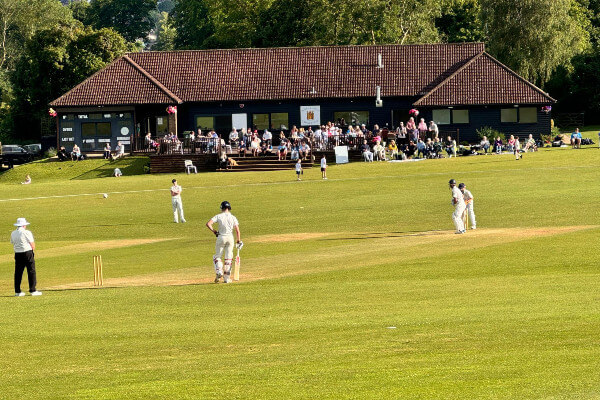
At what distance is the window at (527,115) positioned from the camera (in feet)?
230

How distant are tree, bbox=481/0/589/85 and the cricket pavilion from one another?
10338 millimetres

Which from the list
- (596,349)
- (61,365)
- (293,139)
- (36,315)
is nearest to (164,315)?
(36,315)

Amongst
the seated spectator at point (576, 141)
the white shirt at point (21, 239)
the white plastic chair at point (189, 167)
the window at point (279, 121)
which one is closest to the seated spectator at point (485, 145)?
the seated spectator at point (576, 141)

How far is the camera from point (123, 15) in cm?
14662

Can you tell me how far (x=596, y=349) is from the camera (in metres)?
14.5

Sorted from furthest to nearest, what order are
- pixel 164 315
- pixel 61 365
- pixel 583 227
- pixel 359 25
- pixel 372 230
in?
pixel 359 25
pixel 372 230
pixel 583 227
pixel 164 315
pixel 61 365

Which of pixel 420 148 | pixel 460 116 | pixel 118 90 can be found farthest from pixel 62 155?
pixel 460 116

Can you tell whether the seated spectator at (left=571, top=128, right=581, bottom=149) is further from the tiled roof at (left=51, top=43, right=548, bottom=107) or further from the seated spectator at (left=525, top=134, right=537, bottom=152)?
the tiled roof at (left=51, top=43, right=548, bottom=107)

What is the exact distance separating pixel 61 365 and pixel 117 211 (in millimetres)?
33234

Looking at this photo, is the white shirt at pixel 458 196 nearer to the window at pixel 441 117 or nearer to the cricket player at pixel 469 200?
the cricket player at pixel 469 200

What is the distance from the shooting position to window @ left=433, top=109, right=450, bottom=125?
7069 centimetres

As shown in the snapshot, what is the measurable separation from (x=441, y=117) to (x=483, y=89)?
3.31 metres

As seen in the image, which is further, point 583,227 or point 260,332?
point 583,227

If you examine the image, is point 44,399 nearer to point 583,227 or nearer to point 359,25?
point 583,227
